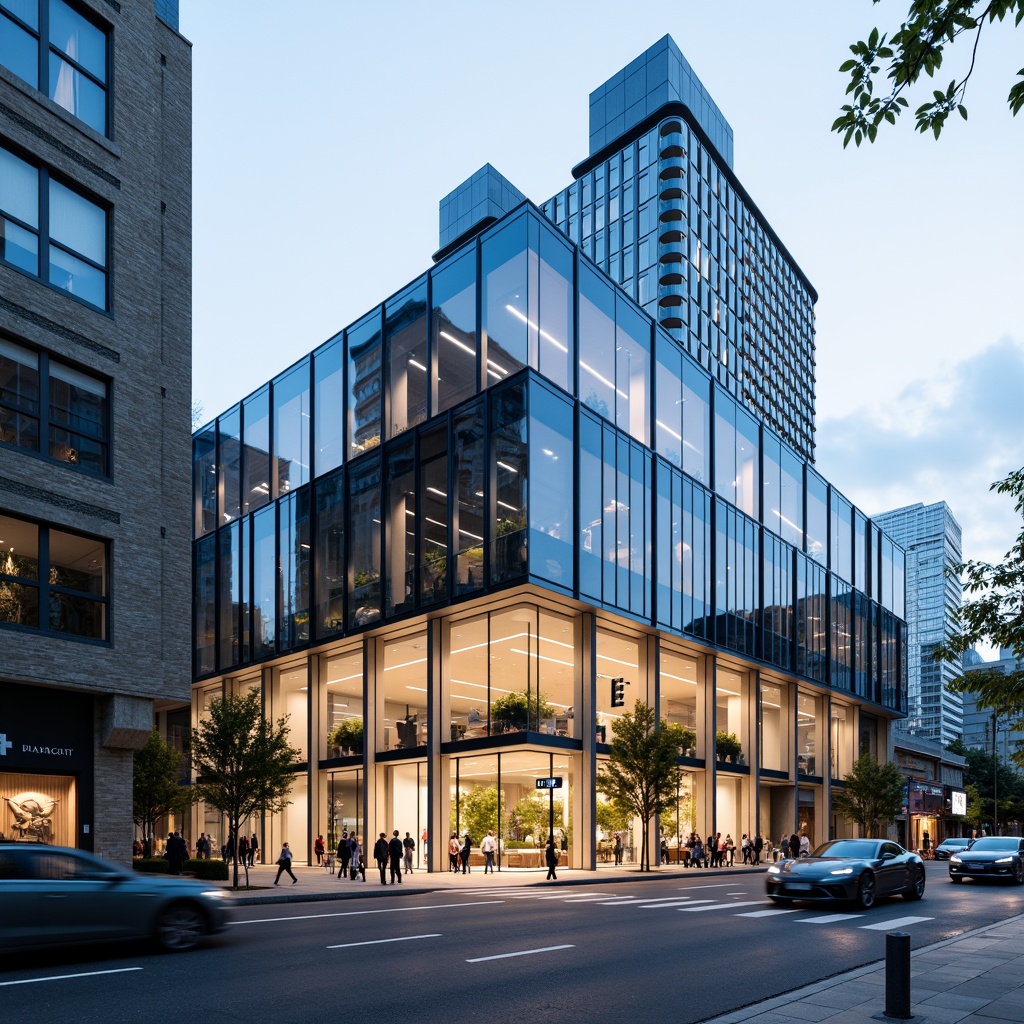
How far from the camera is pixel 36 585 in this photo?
73.6ft

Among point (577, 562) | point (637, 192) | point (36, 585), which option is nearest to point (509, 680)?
point (577, 562)

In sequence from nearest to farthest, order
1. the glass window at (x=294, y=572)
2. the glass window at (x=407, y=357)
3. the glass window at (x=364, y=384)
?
the glass window at (x=407, y=357)
the glass window at (x=364, y=384)
the glass window at (x=294, y=572)

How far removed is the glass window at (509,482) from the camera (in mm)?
34625

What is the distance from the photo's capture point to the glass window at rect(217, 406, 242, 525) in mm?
53531

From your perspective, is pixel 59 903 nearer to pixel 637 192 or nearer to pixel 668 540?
pixel 668 540

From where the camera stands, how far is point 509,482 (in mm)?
35312

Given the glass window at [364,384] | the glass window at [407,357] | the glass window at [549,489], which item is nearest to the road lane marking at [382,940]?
the glass window at [549,489]

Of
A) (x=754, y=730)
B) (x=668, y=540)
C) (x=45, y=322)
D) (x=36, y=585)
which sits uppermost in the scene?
(x=45, y=322)

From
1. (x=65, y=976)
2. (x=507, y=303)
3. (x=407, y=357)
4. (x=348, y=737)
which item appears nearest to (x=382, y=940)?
(x=65, y=976)

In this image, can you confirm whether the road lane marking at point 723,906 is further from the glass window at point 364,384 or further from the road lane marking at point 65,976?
the glass window at point 364,384

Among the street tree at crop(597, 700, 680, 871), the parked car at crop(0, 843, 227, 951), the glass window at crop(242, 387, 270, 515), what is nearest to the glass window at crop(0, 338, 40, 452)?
the parked car at crop(0, 843, 227, 951)

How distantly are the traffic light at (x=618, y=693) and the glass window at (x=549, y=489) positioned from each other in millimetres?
6451

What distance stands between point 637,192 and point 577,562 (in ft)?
211

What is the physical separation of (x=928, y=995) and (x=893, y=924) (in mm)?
8271
